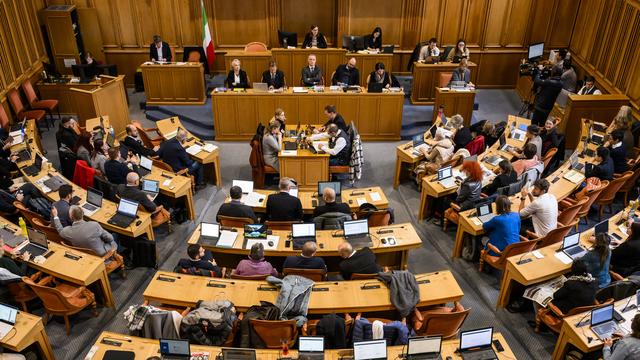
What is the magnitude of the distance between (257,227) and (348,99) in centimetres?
580

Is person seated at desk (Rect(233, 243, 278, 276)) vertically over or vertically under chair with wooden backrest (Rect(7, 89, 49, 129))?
under

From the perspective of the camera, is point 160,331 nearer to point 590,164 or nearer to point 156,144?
point 156,144

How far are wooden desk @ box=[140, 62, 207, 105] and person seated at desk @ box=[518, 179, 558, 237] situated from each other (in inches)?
378

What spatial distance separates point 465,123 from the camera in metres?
13.8

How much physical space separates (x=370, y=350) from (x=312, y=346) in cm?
65

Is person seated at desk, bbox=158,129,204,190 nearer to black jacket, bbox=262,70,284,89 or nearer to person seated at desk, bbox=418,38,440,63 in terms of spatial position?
black jacket, bbox=262,70,284,89

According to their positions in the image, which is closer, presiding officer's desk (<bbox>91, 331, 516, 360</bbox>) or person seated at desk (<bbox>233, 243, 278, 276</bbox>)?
presiding officer's desk (<bbox>91, 331, 516, 360</bbox>)

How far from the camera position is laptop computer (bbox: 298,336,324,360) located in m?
5.85

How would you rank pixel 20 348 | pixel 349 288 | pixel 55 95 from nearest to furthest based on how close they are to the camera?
pixel 20 348
pixel 349 288
pixel 55 95

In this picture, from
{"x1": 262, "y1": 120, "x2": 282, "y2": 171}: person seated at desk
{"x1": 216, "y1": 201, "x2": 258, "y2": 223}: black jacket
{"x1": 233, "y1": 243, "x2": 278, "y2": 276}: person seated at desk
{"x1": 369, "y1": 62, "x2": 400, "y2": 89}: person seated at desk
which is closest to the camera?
{"x1": 233, "y1": 243, "x2": 278, "y2": 276}: person seated at desk

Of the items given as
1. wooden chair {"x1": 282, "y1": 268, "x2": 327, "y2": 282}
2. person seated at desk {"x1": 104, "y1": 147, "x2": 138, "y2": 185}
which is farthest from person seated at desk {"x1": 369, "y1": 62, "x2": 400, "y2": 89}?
wooden chair {"x1": 282, "y1": 268, "x2": 327, "y2": 282}

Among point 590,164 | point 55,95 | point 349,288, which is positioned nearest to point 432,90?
point 590,164

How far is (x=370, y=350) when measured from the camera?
5785 millimetres

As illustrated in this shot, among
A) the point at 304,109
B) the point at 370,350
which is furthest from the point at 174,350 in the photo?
the point at 304,109
